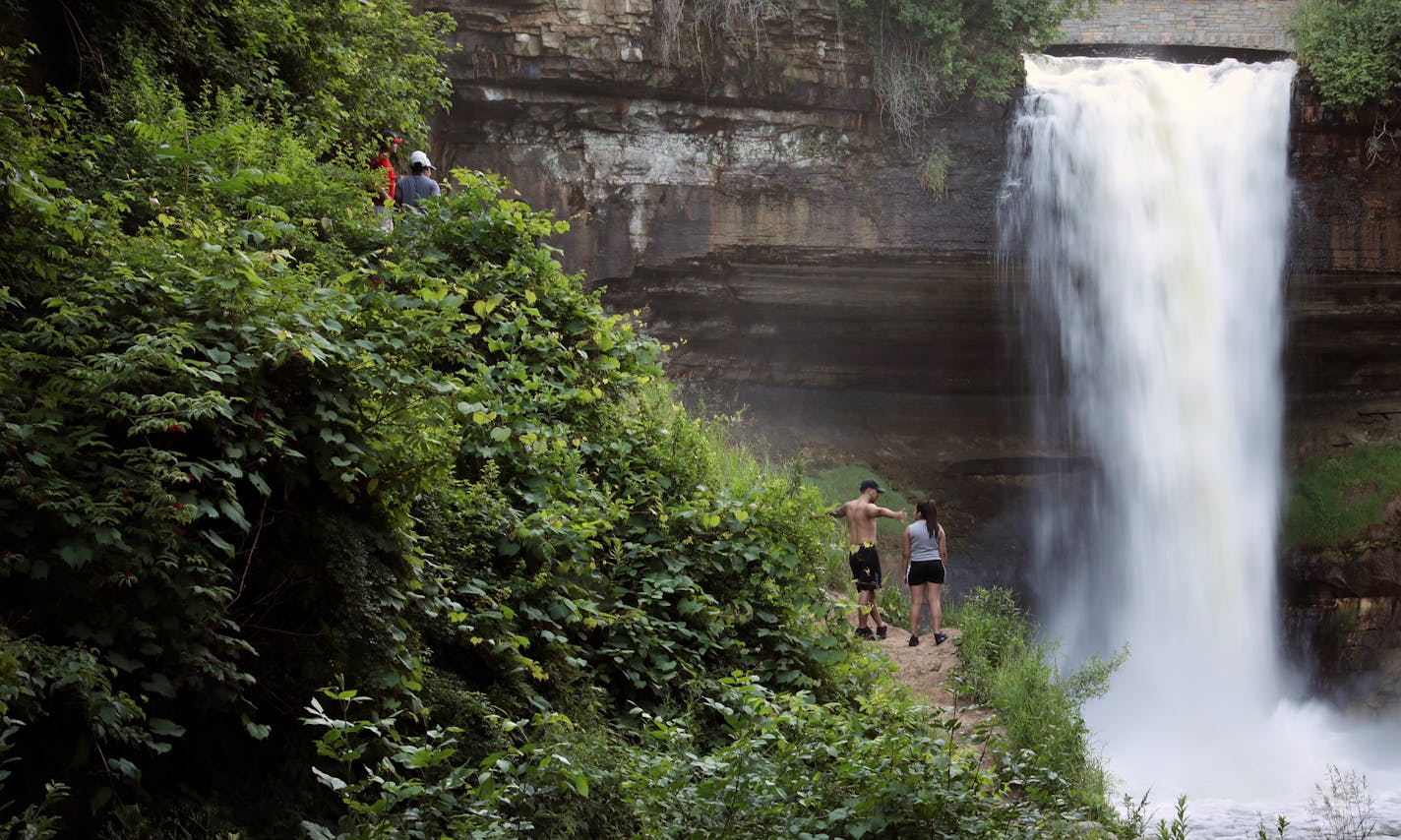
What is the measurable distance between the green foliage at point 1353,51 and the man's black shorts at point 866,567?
10865 mm

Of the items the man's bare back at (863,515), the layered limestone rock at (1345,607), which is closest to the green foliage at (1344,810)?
the man's bare back at (863,515)

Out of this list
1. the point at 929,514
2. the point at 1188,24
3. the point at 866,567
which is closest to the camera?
the point at 866,567

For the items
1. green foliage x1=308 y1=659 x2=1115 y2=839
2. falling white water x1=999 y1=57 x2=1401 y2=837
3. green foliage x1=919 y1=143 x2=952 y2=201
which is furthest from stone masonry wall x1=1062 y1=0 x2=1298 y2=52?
green foliage x1=308 y1=659 x2=1115 y2=839

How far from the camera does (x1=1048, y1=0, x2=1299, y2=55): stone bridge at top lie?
710 inches

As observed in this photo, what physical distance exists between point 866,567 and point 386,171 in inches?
205

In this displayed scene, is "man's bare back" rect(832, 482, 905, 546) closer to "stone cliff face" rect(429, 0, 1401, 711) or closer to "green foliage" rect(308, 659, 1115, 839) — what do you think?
"green foliage" rect(308, 659, 1115, 839)

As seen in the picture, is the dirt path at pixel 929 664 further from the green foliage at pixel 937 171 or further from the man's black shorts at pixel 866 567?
the green foliage at pixel 937 171

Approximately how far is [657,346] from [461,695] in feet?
12.6

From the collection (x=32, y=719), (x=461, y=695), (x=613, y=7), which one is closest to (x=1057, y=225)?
(x=613, y=7)

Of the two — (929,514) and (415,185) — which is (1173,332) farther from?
(415,185)

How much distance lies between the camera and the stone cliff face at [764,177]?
15.1 metres

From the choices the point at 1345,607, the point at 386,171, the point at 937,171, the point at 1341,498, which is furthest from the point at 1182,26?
the point at 386,171

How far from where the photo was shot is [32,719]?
2.91 m

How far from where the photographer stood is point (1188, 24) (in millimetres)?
18375
